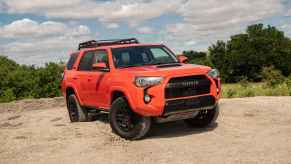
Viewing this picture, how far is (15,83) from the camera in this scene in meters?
38.1

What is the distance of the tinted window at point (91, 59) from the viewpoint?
973cm

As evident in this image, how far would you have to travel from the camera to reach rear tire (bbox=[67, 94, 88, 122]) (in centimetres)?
1106

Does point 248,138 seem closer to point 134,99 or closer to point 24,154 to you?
point 134,99

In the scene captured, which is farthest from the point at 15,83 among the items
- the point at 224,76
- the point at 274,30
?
the point at 274,30

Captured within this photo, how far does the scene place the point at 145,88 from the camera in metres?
8.03

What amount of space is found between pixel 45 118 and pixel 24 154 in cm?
444

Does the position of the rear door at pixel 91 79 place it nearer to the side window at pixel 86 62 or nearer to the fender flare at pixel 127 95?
the side window at pixel 86 62

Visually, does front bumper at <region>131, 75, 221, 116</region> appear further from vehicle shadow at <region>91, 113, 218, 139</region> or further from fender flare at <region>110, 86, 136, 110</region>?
vehicle shadow at <region>91, 113, 218, 139</region>

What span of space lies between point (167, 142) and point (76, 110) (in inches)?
139

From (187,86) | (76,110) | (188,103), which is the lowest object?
(76,110)

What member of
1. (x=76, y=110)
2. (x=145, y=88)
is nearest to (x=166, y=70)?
(x=145, y=88)

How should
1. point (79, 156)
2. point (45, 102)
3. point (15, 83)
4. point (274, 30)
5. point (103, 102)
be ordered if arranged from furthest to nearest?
point (274, 30) → point (15, 83) → point (45, 102) → point (103, 102) → point (79, 156)

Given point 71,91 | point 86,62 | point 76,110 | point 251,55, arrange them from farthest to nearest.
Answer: point 251,55 < point 71,91 < point 76,110 < point 86,62

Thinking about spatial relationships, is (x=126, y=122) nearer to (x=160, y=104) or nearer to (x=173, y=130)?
(x=160, y=104)
